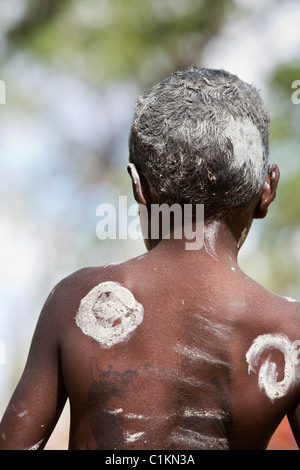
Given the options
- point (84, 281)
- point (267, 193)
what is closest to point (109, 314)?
point (84, 281)

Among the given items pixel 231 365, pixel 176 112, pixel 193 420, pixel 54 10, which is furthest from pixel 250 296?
pixel 54 10

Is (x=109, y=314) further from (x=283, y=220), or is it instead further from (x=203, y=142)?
(x=283, y=220)

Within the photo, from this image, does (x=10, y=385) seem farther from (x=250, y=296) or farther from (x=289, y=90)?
(x=250, y=296)

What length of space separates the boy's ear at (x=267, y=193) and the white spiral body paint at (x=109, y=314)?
50 centimetres

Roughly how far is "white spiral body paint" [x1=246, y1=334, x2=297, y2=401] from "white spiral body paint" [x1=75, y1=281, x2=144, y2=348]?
346mm

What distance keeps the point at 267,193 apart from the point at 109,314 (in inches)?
25.0

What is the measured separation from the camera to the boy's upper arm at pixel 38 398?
2068mm

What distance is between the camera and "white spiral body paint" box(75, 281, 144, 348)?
206 centimetres

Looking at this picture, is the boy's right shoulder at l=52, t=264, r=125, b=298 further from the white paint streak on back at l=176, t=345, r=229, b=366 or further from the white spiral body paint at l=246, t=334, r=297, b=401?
the white spiral body paint at l=246, t=334, r=297, b=401

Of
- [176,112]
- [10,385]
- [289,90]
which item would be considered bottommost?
[10,385]

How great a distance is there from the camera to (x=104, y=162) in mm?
14281

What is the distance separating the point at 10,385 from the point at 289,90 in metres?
7.57

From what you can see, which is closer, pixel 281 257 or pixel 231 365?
pixel 231 365

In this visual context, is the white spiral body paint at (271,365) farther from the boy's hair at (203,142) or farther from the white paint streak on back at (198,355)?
the boy's hair at (203,142)
